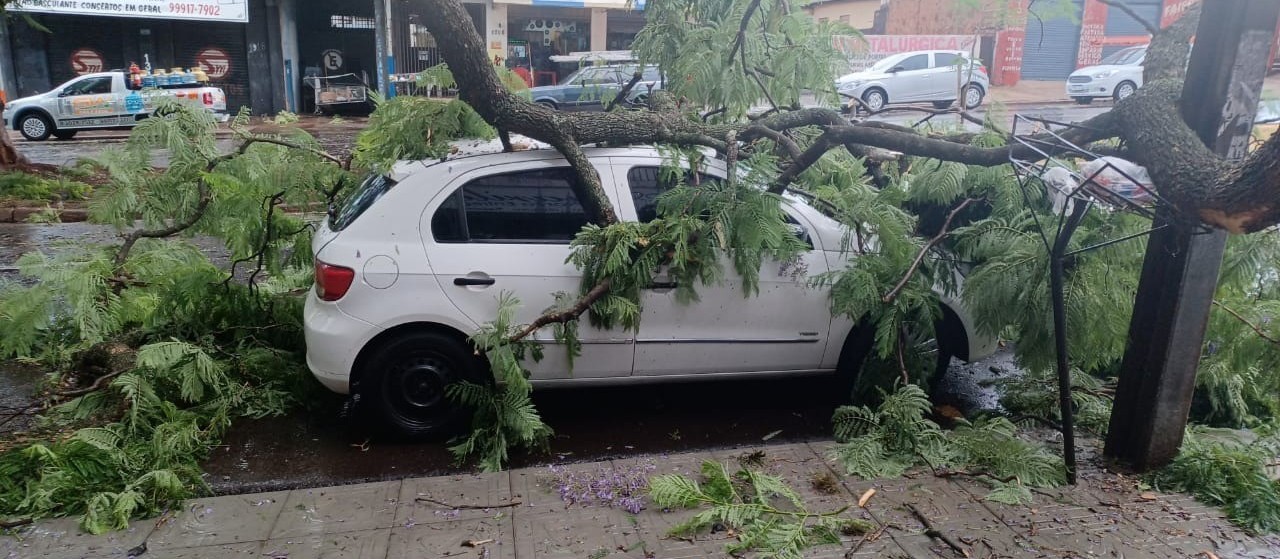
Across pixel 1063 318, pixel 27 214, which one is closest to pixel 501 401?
pixel 1063 318

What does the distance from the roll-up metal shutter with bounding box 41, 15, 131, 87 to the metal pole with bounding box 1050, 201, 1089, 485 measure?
28.6 meters

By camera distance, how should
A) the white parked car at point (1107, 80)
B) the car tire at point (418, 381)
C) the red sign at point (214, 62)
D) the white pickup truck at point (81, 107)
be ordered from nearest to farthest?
1. the car tire at point (418, 381)
2. the white pickup truck at point (81, 107)
3. the white parked car at point (1107, 80)
4. the red sign at point (214, 62)

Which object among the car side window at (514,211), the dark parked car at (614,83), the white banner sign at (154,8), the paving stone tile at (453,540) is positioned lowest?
the paving stone tile at (453,540)

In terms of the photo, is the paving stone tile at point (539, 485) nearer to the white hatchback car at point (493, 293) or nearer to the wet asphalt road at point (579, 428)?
the wet asphalt road at point (579, 428)

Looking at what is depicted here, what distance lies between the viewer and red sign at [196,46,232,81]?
26.9 m

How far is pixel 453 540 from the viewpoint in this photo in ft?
12.5

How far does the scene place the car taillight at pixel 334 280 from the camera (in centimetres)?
465

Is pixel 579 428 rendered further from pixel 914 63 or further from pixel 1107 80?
pixel 1107 80

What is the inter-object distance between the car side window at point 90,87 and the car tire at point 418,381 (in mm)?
19750

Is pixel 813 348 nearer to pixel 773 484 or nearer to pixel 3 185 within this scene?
pixel 773 484

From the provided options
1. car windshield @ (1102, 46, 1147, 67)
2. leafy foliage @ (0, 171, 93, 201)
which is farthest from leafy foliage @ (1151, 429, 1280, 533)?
car windshield @ (1102, 46, 1147, 67)

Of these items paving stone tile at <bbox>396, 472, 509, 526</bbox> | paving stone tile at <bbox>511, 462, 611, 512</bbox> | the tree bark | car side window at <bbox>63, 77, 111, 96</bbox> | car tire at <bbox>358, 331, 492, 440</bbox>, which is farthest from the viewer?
car side window at <bbox>63, 77, 111, 96</bbox>

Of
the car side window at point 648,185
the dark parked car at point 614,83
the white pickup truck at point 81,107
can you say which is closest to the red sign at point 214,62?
the white pickup truck at point 81,107

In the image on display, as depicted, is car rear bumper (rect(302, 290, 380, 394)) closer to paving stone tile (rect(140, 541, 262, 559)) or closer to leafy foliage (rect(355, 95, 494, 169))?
leafy foliage (rect(355, 95, 494, 169))
